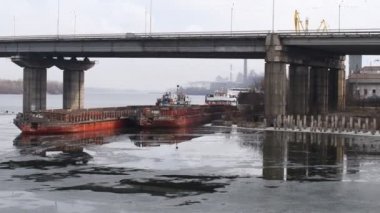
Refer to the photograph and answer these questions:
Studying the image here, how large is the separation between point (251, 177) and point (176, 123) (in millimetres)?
39673

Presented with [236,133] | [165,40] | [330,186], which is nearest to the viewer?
[330,186]

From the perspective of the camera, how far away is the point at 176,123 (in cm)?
6800

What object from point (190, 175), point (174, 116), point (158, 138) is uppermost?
point (174, 116)

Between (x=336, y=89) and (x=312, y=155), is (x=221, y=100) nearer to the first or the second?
(x=336, y=89)

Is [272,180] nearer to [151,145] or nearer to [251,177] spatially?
[251,177]

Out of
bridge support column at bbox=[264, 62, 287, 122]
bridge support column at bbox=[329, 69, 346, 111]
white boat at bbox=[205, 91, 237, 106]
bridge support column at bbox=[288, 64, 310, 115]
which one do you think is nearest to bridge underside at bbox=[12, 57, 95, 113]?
white boat at bbox=[205, 91, 237, 106]

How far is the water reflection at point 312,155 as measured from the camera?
30.1m

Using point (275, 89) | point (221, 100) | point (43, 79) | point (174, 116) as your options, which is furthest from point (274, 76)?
point (221, 100)

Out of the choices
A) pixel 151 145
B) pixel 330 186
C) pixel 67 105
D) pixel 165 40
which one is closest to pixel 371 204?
pixel 330 186

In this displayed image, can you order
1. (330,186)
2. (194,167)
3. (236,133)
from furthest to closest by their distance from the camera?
(236,133), (194,167), (330,186)

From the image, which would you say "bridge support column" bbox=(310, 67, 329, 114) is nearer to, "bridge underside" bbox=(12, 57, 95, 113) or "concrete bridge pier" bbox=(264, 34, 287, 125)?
"concrete bridge pier" bbox=(264, 34, 287, 125)

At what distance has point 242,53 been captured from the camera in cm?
7219

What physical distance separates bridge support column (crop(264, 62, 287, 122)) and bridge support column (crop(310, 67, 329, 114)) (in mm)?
21086

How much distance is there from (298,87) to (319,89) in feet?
35.7
